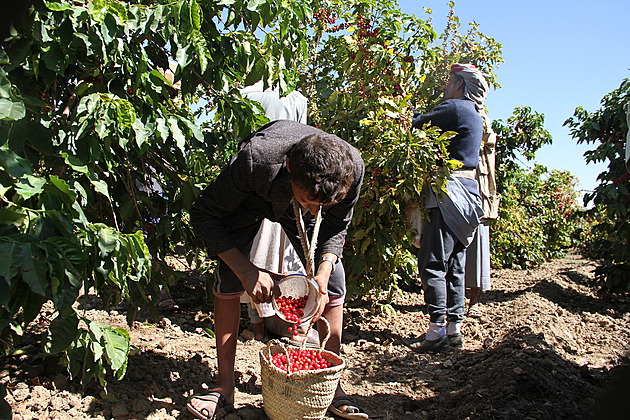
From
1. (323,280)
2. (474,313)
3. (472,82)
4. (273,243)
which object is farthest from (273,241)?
(474,313)

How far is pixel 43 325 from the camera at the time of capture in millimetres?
3061

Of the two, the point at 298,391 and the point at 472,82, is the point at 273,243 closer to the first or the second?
the point at 298,391

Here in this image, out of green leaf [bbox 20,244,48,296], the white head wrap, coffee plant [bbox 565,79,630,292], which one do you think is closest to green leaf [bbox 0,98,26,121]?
green leaf [bbox 20,244,48,296]

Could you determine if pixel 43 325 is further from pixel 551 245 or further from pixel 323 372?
pixel 551 245

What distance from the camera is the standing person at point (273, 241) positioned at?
11.8 ft

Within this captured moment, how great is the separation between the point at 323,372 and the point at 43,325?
5.69ft

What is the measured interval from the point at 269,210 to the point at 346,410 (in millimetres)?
954

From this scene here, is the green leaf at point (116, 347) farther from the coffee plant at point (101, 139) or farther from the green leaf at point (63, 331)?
the green leaf at point (63, 331)

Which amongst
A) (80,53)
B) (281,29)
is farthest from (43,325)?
(281,29)

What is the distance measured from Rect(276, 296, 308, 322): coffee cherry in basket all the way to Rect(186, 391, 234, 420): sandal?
1.49 feet

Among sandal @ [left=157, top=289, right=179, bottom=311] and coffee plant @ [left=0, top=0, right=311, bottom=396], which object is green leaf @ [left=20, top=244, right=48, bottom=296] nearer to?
coffee plant @ [left=0, top=0, right=311, bottom=396]

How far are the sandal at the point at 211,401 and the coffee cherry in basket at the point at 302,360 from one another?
293mm

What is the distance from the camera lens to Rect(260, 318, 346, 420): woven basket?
2195 millimetres

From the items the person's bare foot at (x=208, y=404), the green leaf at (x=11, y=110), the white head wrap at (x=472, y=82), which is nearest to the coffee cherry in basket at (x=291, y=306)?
the person's bare foot at (x=208, y=404)
